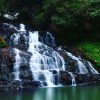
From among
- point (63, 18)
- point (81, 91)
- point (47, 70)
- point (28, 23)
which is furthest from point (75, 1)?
point (81, 91)

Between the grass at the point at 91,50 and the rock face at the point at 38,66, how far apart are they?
1279 mm

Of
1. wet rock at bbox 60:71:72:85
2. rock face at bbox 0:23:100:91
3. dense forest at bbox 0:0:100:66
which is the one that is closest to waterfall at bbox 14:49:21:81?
rock face at bbox 0:23:100:91

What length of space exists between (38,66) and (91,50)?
6747mm

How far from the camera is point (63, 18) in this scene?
118 ft

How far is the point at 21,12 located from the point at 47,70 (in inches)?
565

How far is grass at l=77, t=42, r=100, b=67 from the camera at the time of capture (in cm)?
3259

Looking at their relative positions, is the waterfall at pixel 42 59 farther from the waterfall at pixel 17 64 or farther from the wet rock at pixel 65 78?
the wet rock at pixel 65 78

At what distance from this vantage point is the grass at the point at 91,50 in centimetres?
3259

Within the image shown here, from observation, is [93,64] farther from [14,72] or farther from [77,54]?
[14,72]

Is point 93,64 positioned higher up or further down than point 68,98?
higher up

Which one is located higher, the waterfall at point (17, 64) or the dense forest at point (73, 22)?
the dense forest at point (73, 22)

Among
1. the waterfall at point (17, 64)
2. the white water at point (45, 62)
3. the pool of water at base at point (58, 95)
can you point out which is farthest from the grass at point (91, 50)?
the pool of water at base at point (58, 95)

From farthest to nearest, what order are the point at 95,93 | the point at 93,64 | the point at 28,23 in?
the point at 28,23, the point at 93,64, the point at 95,93

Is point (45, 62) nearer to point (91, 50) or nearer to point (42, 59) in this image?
point (42, 59)
